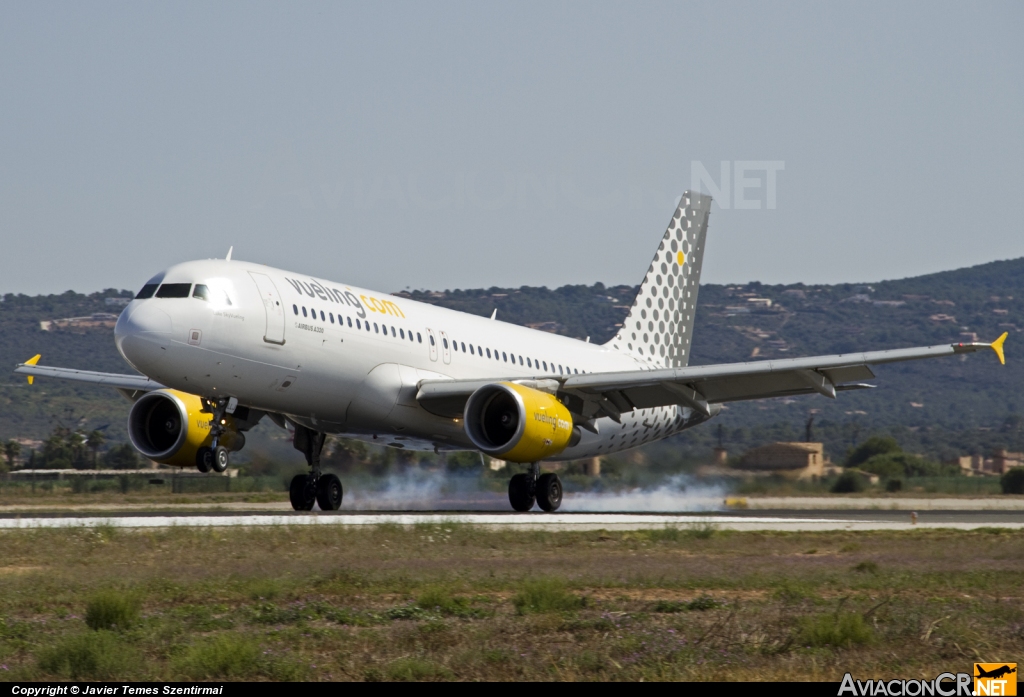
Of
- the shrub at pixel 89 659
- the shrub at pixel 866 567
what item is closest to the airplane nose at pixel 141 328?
the shrub at pixel 866 567

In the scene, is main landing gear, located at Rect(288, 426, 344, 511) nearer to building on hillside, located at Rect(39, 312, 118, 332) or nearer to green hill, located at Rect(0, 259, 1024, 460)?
green hill, located at Rect(0, 259, 1024, 460)

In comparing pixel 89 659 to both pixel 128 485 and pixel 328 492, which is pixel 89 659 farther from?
pixel 128 485

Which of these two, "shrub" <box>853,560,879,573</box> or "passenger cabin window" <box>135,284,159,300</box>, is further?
"passenger cabin window" <box>135,284,159,300</box>

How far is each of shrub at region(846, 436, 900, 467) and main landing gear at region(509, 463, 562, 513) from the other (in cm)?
2944

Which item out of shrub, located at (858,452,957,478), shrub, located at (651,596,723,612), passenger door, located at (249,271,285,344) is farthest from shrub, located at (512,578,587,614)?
shrub, located at (858,452,957,478)

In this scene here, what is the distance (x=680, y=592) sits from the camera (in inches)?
563

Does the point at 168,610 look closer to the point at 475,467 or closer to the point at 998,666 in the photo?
the point at 998,666

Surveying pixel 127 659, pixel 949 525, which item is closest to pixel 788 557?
pixel 949 525

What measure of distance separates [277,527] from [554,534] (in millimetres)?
4435

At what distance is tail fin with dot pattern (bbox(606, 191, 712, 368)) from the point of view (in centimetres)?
3625

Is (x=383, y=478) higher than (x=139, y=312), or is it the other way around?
(x=139, y=312)

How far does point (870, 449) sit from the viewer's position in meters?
56.1

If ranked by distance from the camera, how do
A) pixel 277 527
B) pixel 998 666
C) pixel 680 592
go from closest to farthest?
pixel 998 666, pixel 680 592, pixel 277 527

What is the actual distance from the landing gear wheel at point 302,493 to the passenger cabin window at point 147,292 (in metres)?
6.42
